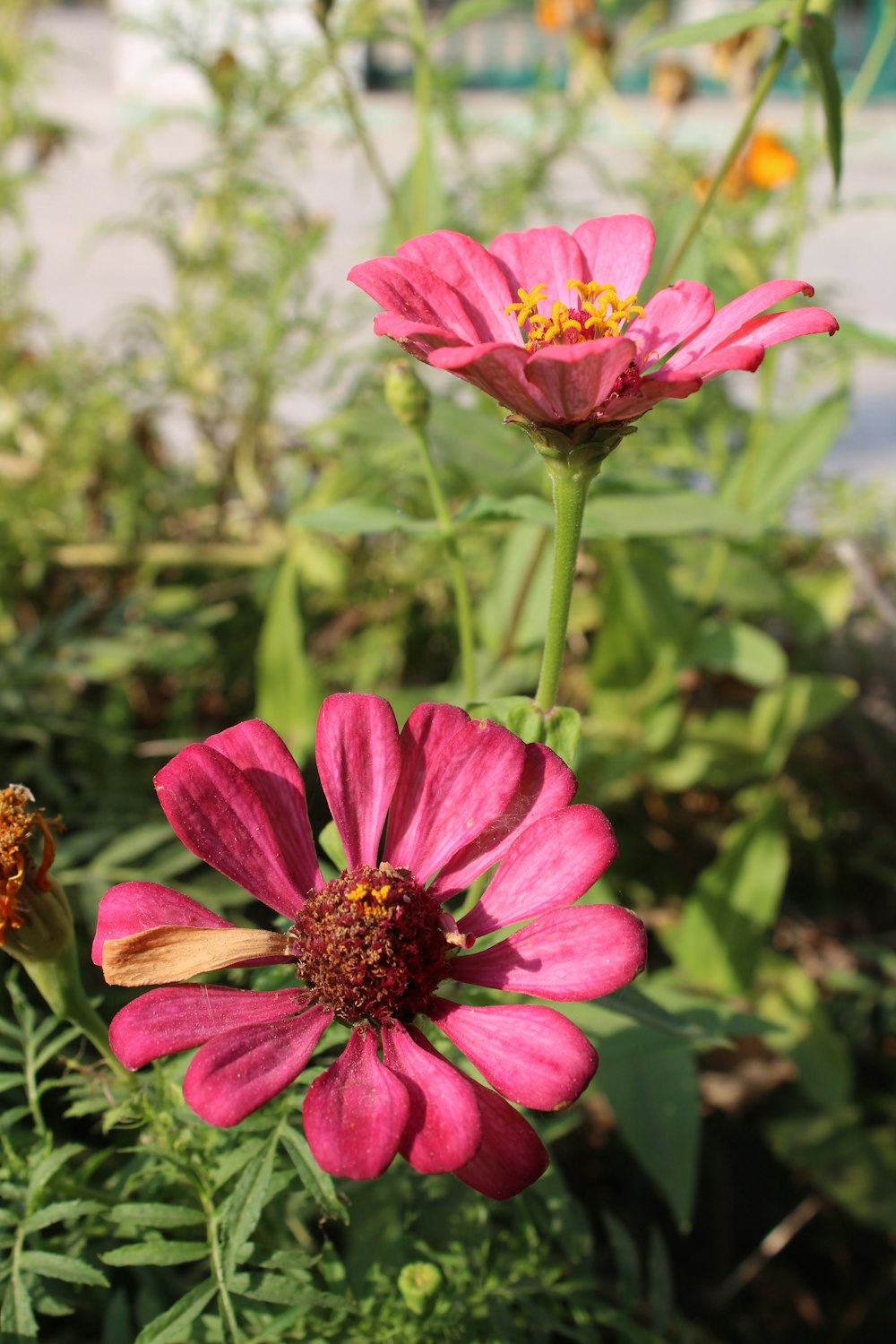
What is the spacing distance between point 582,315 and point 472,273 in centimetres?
5

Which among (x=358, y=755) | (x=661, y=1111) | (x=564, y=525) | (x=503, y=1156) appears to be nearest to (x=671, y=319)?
(x=564, y=525)

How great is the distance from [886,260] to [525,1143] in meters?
1.96

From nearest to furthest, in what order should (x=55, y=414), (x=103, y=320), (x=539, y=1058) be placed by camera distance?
(x=539, y=1058) → (x=55, y=414) → (x=103, y=320)

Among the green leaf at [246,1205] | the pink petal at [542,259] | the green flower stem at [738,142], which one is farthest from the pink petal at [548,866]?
the green flower stem at [738,142]

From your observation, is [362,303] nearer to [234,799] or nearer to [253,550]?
[253,550]

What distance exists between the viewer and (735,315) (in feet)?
→ 1.37

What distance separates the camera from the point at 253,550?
1.13 m

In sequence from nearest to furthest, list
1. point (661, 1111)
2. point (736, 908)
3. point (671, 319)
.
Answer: point (671, 319) < point (661, 1111) < point (736, 908)

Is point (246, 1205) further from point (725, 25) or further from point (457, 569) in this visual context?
point (725, 25)

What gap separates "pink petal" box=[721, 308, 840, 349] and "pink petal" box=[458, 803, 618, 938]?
16 centimetres

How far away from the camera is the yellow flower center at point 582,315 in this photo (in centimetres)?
47

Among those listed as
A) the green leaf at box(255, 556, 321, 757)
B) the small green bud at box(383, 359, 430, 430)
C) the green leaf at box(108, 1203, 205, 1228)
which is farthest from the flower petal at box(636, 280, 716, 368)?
the green leaf at box(255, 556, 321, 757)

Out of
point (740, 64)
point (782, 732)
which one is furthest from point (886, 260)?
point (782, 732)

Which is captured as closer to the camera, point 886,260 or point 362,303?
point 362,303
